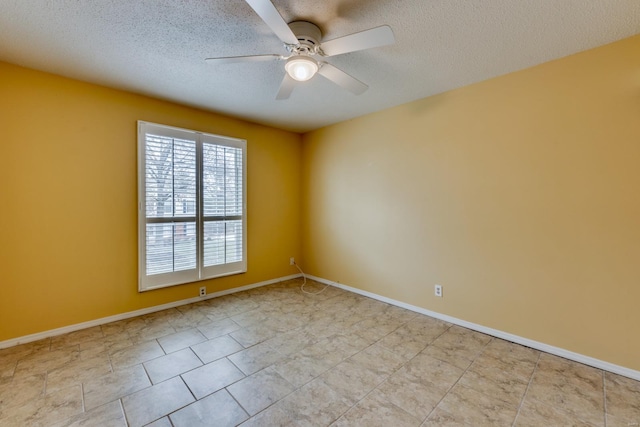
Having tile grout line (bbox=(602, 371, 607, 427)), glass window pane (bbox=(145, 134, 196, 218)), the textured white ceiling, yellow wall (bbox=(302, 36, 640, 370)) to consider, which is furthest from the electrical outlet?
glass window pane (bbox=(145, 134, 196, 218))

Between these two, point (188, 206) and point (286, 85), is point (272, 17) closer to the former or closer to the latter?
point (286, 85)

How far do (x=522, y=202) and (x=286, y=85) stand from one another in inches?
92.6

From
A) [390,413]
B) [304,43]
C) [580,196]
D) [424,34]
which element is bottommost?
[390,413]

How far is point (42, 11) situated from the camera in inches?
68.1

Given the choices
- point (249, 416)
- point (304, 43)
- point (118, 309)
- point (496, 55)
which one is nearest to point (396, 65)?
point (496, 55)

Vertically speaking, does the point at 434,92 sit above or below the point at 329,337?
above

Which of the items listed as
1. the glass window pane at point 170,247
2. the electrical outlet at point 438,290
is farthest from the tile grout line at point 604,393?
the glass window pane at point 170,247

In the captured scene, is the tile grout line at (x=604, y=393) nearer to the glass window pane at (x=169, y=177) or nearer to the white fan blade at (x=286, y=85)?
the white fan blade at (x=286, y=85)

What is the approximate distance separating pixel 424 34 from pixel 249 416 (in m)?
2.82

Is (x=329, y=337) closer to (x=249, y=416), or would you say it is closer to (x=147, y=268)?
(x=249, y=416)

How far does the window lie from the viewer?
3.07 m

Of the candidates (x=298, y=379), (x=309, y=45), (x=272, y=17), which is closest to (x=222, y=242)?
(x=298, y=379)

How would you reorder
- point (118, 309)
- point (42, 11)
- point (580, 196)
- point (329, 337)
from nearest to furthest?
1. point (42, 11)
2. point (580, 196)
3. point (329, 337)
4. point (118, 309)

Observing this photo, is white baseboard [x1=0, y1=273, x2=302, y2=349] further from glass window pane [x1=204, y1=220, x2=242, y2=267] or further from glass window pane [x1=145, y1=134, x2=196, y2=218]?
glass window pane [x1=145, y1=134, x2=196, y2=218]
